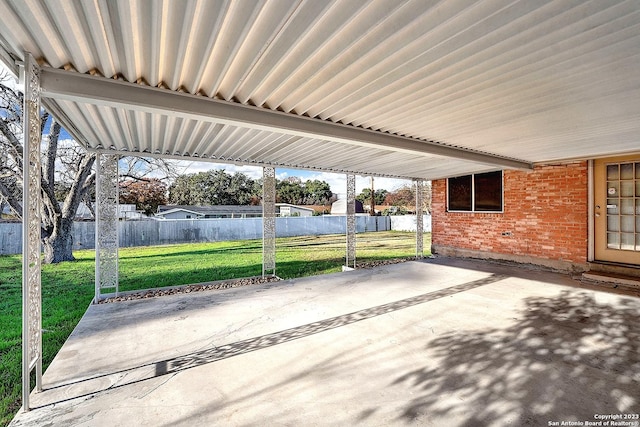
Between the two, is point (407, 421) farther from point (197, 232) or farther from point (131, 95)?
point (197, 232)

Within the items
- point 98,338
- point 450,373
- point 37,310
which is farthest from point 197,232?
point 450,373

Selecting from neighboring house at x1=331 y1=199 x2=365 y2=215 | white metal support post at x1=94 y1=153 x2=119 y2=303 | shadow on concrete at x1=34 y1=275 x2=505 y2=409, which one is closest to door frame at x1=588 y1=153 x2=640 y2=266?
shadow on concrete at x1=34 y1=275 x2=505 y2=409

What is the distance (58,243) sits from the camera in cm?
973

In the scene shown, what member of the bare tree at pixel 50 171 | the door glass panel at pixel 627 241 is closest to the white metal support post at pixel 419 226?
the door glass panel at pixel 627 241

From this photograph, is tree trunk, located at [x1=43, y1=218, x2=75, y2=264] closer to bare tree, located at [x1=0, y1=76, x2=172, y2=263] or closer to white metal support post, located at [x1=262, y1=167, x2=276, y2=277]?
bare tree, located at [x1=0, y1=76, x2=172, y2=263]

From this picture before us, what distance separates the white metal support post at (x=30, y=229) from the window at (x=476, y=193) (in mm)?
9647

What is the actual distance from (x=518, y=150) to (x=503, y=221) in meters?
3.00

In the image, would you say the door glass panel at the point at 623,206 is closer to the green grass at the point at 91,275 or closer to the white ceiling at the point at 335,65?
the white ceiling at the point at 335,65

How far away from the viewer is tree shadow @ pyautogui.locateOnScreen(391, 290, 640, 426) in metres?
2.25

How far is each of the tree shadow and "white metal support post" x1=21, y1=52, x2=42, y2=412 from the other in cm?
302

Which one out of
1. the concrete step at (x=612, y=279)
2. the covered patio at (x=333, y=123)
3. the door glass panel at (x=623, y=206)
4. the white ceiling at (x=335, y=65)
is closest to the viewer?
the white ceiling at (x=335, y=65)

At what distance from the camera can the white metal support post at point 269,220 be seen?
22.7ft

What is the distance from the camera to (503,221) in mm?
8281

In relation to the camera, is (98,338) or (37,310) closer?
(37,310)
